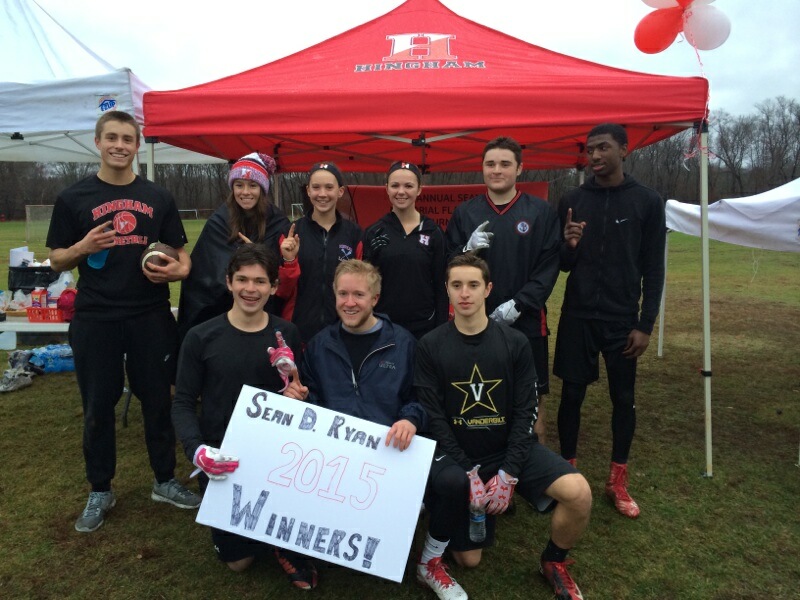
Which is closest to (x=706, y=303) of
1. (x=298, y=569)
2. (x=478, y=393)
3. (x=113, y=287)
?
(x=478, y=393)

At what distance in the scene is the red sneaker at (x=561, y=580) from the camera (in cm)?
250

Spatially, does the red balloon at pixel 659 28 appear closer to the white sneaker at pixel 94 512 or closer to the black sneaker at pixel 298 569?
the black sneaker at pixel 298 569

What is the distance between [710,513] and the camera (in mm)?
3328

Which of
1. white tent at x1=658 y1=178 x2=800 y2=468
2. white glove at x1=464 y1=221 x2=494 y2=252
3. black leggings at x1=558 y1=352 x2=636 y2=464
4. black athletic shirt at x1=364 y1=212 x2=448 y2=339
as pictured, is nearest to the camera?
white glove at x1=464 y1=221 x2=494 y2=252

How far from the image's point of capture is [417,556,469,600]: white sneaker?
249cm

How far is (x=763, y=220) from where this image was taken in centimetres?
527

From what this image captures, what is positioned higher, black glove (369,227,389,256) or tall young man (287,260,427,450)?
black glove (369,227,389,256)

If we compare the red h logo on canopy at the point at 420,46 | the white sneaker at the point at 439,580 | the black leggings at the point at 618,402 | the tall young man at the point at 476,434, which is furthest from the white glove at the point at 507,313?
the red h logo on canopy at the point at 420,46

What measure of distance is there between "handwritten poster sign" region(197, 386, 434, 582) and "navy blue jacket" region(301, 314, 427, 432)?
0.63 ft

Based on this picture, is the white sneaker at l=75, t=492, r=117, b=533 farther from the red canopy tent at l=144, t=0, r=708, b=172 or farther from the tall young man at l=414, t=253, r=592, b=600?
the red canopy tent at l=144, t=0, r=708, b=172

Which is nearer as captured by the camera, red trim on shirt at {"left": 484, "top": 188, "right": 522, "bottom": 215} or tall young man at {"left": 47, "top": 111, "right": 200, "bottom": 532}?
tall young man at {"left": 47, "top": 111, "right": 200, "bottom": 532}

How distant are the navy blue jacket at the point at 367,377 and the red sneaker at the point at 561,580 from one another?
3.00 feet

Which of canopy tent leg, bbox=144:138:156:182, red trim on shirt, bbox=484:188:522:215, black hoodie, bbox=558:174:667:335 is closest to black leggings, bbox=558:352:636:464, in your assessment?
black hoodie, bbox=558:174:667:335

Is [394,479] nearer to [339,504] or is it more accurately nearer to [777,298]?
[339,504]
